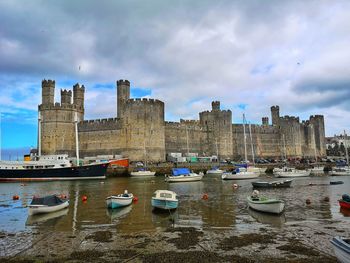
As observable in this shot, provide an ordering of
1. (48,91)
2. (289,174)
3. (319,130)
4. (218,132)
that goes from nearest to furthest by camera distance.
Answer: (289,174) < (48,91) < (218,132) < (319,130)

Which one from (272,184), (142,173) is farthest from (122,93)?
(272,184)

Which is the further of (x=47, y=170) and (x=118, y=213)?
(x=47, y=170)

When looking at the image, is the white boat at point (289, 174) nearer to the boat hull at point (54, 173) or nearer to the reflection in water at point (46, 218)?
the boat hull at point (54, 173)

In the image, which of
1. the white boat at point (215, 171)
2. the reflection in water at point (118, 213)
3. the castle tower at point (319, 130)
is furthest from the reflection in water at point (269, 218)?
the castle tower at point (319, 130)

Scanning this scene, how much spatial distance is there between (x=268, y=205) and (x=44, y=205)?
29.4 ft


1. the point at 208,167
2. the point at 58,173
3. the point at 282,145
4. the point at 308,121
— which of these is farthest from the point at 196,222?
the point at 308,121

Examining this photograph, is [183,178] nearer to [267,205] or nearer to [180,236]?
[267,205]

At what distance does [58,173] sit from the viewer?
3875cm

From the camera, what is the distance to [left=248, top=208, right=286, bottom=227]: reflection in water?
40.7 ft

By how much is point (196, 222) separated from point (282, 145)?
60.1 m

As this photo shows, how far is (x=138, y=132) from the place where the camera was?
160 feet

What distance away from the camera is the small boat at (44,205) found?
14344mm

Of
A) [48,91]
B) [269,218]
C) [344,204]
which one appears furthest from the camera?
[48,91]

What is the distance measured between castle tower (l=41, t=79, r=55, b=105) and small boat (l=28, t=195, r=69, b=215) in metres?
39.8
